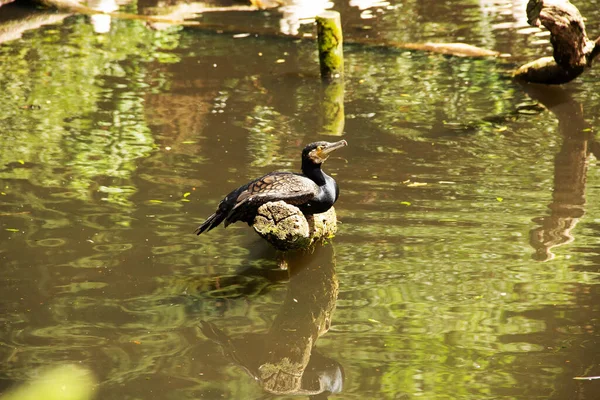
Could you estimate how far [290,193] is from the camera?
242 inches

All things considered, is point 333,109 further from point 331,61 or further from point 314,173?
point 314,173

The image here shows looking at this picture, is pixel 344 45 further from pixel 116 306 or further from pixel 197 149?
pixel 116 306

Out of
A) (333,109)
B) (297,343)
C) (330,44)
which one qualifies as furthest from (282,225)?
(330,44)

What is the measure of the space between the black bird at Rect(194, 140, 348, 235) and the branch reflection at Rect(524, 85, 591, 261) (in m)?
1.66

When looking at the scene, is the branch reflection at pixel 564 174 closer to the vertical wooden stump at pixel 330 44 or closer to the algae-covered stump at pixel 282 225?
the algae-covered stump at pixel 282 225

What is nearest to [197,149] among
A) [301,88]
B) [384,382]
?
[301,88]

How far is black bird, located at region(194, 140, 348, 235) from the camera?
6113mm

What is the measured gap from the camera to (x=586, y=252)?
6.27 m

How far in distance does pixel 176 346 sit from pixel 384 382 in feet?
4.35

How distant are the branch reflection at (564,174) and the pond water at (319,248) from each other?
0.03m

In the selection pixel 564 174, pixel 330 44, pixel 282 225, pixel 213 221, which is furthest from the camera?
pixel 330 44

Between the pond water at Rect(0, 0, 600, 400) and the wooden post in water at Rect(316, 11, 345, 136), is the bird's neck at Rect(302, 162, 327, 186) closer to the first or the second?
the pond water at Rect(0, 0, 600, 400)

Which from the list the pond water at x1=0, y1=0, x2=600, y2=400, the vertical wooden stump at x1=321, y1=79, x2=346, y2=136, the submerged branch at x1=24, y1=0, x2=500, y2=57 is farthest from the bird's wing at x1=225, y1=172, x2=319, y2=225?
the submerged branch at x1=24, y1=0, x2=500, y2=57

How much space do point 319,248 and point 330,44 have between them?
5247 millimetres
